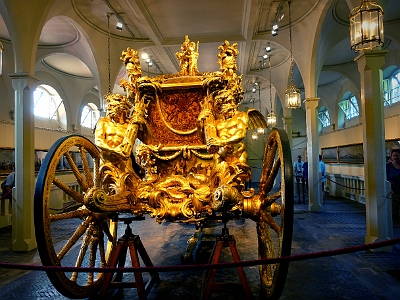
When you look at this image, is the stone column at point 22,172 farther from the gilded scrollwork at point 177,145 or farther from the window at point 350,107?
the window at point 350,107

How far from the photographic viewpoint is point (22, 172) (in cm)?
485

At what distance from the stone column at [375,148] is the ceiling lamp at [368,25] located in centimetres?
108

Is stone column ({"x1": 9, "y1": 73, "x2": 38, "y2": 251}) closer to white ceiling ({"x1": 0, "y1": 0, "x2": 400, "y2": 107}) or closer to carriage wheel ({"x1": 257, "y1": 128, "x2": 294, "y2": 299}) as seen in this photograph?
white ceiling ({"x1": 0, "y1": 0, "x2": 400, "y2": 107})

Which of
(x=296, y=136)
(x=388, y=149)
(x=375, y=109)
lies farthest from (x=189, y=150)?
(x=296, y=136)

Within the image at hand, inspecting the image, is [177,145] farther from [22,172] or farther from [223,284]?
Result: [22,172]

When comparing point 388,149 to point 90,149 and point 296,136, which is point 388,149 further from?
point 296,136

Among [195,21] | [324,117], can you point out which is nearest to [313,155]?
[195,21]

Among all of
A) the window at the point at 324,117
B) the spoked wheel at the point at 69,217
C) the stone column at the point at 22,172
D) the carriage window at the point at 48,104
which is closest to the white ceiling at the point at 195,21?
the carriage window at the point at 48,104

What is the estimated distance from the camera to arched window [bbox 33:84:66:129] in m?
10.5

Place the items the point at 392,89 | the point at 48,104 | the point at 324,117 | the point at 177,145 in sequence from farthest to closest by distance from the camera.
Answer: the point at 324,117
the point at 48,104
the point at 392,89
the point at 177,145

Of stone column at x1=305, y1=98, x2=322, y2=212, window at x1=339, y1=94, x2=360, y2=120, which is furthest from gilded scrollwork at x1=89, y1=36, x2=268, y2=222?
window at x1=339, y1=94, x2=360, y2=120

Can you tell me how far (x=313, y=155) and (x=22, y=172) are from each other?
6502 millimetres

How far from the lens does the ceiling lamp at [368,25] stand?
11.4 ft

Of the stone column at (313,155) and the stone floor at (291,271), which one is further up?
the stone column at (313,155)
